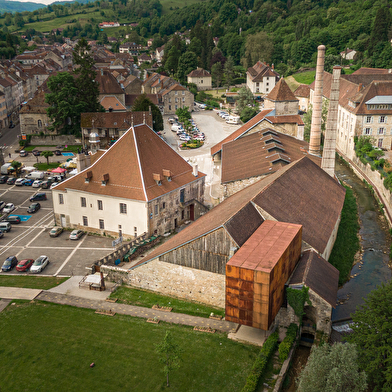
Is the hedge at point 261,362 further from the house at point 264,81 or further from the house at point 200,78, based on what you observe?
the house at point 200,78

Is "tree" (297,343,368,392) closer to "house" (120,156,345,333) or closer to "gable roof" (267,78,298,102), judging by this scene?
"house" (120,156,345,333)

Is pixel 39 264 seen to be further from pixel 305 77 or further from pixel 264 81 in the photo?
pixel 305 77

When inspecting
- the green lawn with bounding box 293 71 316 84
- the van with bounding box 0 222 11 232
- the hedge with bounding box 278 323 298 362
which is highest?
the green lawn with bounding box 293 71 316 84

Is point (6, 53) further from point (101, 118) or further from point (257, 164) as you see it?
point (257, 164)

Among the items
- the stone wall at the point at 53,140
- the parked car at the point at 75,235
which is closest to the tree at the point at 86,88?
the stone wall at the point at 53,140

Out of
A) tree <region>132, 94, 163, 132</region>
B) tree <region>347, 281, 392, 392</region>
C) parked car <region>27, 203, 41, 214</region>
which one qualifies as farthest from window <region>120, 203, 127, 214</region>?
tree <region>132, 94, 163, 132</region>

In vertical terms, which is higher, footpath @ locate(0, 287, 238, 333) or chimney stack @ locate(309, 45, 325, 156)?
chimney stack @ locate(309, 45, 325, 156)
